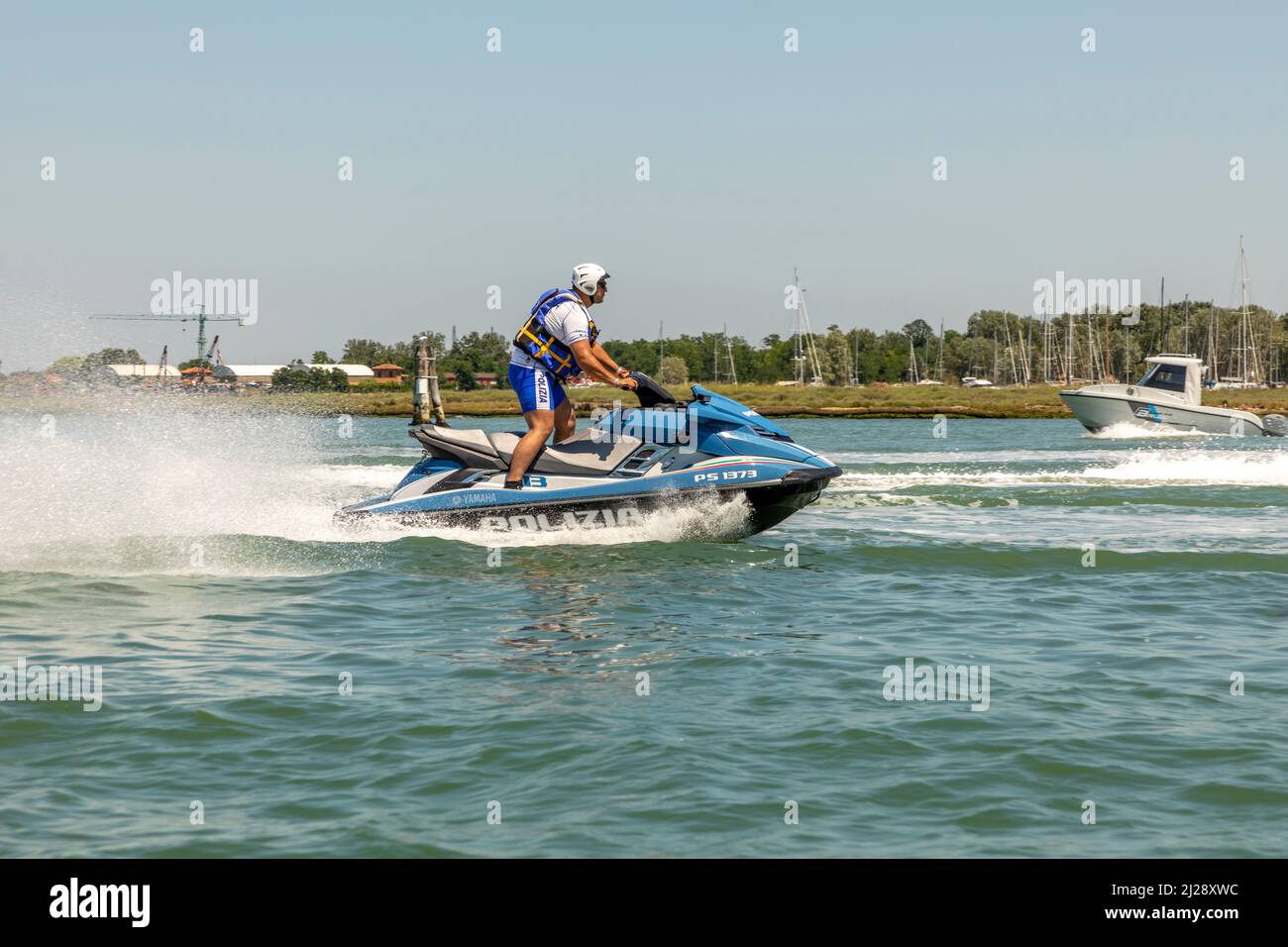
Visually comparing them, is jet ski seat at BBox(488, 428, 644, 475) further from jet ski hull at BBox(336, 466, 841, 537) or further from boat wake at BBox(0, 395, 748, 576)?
boat wake at BBox(0, 395, 748, 576)

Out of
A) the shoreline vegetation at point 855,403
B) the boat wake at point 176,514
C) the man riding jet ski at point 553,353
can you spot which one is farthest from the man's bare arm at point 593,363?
the shoreline vegetation at point 855,403

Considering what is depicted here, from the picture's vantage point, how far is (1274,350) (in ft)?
436

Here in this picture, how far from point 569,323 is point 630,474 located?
1.40m

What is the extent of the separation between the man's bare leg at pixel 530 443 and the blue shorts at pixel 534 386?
6 cm

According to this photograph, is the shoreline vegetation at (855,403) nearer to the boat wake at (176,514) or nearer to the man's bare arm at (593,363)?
the boat wake at (176,514)

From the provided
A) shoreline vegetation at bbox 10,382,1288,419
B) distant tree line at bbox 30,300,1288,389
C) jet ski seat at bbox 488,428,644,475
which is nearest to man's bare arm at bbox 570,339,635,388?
jet ski seat at bbox 488,428,644,475

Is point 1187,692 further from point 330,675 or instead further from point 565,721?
point 330,675

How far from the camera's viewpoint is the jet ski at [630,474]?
10.8 metres

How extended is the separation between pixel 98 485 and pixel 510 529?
13.5ft

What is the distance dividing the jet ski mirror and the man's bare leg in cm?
70
